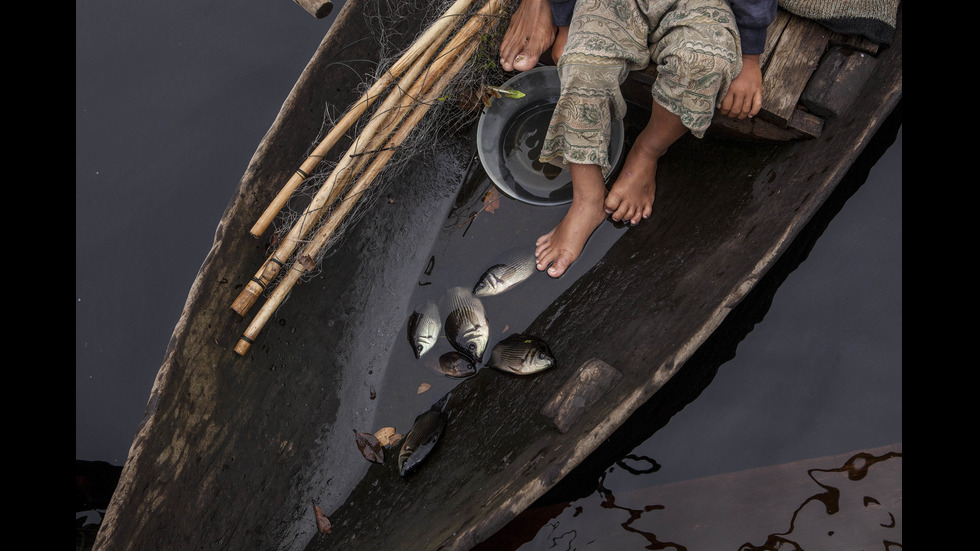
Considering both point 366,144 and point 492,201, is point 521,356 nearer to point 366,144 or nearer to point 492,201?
point 492,201

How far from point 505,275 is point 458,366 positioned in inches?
18.5

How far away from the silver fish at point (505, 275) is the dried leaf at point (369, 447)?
0.80m

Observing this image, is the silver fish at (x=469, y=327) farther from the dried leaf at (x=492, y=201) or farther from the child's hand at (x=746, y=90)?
the child's hand at (x=746, y=90)

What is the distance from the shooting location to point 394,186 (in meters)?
2.84

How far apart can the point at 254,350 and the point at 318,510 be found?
2.38ft

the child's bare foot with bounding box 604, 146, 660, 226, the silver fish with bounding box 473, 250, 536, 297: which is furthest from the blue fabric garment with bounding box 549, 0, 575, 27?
the silver fish with bounding box 473, 250, 536, 297

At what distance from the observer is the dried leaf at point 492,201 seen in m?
2.96

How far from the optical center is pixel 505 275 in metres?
2.76

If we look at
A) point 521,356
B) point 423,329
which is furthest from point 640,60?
point 423,329

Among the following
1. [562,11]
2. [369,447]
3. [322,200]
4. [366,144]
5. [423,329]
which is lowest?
[369,447]

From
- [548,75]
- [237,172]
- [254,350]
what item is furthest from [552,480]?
[237,172]

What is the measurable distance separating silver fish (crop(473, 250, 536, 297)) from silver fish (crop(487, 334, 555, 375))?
0.25 meters

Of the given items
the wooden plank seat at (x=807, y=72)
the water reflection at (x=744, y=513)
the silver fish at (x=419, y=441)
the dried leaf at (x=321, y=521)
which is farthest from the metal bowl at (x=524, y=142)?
the dried leaf at (x=321, y=521)

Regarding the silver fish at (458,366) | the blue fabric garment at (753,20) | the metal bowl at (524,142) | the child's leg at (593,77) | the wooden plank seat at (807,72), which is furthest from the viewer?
the metal bowl at (524,142)
